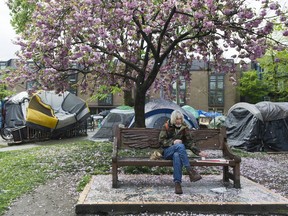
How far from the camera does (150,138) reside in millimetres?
6867

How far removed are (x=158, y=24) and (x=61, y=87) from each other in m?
3.78

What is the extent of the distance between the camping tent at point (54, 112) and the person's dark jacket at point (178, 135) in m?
12.0

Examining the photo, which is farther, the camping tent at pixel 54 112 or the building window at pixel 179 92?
the camping tent at pixel 54 112

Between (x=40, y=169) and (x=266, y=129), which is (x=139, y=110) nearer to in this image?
(x=40, y=169)

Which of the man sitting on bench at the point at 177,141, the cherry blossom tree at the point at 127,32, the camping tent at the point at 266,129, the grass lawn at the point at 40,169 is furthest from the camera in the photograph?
the camping tent at the point at 266,129

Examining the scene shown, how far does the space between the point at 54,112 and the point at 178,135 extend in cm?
1481

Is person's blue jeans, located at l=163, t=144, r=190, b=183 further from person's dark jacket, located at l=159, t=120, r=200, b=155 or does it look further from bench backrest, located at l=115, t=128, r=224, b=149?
bench backrest, located at l=115, t=128, r=224, b=149

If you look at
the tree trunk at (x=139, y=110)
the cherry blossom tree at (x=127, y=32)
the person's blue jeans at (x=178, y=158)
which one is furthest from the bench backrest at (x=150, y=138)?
the tree trunk at (x=139, y=110)

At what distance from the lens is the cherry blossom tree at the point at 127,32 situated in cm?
878

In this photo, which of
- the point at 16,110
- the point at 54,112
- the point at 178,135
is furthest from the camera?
the point at 16,110

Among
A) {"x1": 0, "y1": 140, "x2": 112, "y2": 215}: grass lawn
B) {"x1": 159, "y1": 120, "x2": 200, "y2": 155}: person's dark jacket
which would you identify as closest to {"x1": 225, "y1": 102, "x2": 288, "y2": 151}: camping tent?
{"x1": 0, "y1": 140, "x2": 112, "y2": 215}: grass lawn

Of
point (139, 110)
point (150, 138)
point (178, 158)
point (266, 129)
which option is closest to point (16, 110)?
point (139, 110)

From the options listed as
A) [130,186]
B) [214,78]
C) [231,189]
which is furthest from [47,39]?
[214,78]

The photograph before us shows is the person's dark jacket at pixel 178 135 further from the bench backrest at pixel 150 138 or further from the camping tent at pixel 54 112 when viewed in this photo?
the camping tent at pixel 54 112
